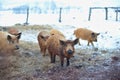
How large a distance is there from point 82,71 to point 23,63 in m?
2.35

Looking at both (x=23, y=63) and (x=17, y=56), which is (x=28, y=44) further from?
(x=23, y=63)

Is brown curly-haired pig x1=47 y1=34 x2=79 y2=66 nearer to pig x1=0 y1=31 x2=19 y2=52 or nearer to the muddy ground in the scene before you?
the muddy ground

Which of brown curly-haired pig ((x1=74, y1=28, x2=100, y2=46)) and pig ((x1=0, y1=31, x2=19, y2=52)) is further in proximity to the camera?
brown curly-haired pig ((x1=74, y1=28, x2=100, y2=46))

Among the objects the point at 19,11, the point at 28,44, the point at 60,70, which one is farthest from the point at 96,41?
the point at 19,11

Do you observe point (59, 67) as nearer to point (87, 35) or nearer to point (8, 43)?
point (8, 43)

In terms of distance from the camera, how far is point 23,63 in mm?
11820

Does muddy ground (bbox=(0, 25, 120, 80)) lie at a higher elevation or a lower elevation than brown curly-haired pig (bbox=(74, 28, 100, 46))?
lower

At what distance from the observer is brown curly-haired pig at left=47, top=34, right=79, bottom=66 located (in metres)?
10.4

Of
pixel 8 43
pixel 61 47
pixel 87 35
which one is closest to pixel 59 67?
pixel 61 47

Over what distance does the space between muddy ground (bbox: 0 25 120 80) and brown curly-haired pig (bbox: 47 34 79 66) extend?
36 centimetres

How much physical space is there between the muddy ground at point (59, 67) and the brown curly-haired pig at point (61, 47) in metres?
0.36

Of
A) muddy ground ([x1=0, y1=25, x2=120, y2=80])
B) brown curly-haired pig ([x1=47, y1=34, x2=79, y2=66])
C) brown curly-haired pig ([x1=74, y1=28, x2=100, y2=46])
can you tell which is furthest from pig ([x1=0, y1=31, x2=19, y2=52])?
brown curly-haired pig ([x1=74, y1=28, x2=100, y2=46])

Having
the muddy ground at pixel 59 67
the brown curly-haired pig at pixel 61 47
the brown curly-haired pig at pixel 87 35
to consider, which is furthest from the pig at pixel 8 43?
the brown curly-haired pig at pixel 87 35

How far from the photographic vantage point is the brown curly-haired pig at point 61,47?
1037 cm
